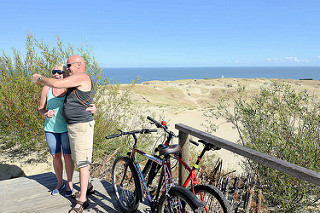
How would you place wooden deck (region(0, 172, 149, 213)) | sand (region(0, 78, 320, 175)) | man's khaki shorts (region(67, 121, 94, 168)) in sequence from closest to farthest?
man's khaki shorts (region(67, 121, 94, 168)), wooden deck (region(0, 172, 149, 213)), sand (region(0, 78, 320, 175))

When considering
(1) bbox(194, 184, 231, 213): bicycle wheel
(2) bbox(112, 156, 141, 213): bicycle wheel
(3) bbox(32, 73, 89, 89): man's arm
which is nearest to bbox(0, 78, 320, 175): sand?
(2) bbox(112, 156, 141, 213): bicycle wheel

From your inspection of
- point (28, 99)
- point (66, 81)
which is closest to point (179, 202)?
point (66, 81)

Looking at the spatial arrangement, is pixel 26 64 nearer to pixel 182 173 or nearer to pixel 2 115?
pixel 2 115

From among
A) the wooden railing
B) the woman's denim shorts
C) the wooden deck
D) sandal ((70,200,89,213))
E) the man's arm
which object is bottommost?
the wooden deck

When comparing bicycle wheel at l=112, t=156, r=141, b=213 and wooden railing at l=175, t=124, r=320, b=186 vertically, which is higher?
wooden railing at l=175, t=124, r=320, b=186

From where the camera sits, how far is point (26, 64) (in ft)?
22.5

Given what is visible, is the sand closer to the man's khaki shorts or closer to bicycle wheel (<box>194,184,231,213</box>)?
the man's khaki shorts

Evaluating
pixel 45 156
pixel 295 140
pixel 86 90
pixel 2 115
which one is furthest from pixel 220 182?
pixel 2 115

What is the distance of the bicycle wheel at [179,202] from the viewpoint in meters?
2.18

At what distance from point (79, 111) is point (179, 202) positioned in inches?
62.8

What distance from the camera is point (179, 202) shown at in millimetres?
2443

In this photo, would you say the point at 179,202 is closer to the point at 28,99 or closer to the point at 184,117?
the point at 28,99

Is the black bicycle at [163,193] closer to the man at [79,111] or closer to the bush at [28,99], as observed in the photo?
the man at [79,111]

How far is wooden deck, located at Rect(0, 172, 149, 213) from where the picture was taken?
11.6 ft
